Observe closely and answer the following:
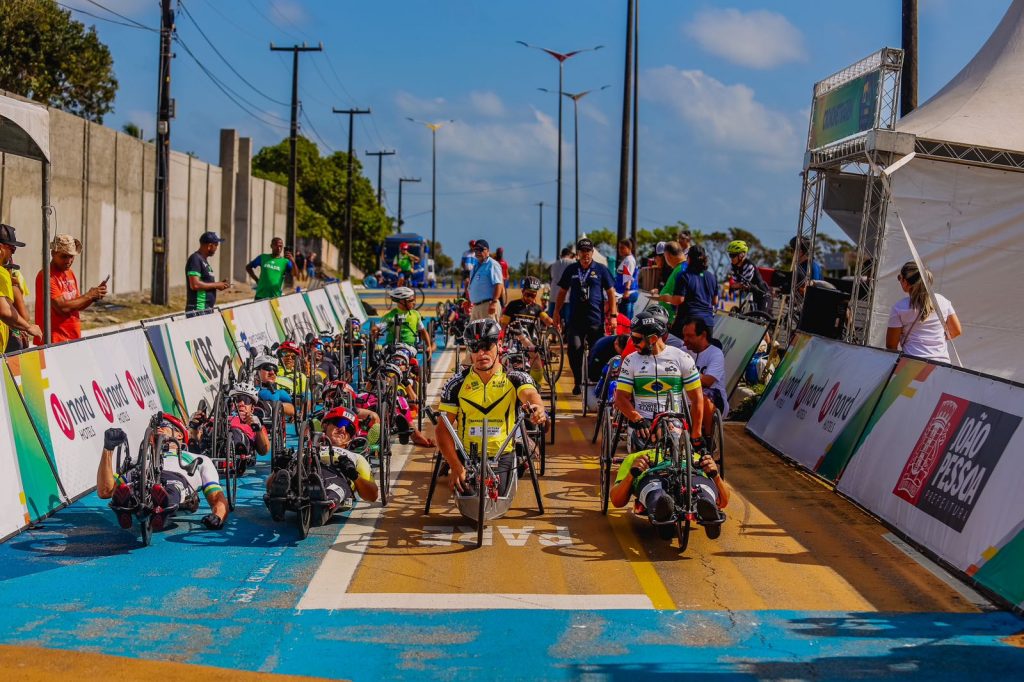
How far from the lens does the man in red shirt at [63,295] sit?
11.6m

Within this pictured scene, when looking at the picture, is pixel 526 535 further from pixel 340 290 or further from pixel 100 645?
pixel 340 290

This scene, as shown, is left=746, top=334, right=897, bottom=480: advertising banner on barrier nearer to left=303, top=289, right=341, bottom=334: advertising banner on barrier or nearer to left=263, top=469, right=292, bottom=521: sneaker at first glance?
left=263, top=469, right=292, bottom=521: sneaker

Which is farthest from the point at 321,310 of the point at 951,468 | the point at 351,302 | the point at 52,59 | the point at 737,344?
the point at 52,59

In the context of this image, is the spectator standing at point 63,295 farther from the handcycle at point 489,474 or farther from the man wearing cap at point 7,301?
the handcycle at point 489,474

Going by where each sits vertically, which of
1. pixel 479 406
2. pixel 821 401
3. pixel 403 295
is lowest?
pixel 821 401

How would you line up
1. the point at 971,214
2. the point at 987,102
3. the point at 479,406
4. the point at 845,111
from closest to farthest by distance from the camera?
1. the point at 479,406
2. the point at 971,214
3. the point at 987,102
4. the point at 845,111

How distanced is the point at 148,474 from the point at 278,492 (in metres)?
0.90

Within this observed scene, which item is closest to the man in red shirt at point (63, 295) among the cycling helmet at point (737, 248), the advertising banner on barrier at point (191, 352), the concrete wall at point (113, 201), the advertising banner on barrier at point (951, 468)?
the advertising banner on barrier at point (191, 352)

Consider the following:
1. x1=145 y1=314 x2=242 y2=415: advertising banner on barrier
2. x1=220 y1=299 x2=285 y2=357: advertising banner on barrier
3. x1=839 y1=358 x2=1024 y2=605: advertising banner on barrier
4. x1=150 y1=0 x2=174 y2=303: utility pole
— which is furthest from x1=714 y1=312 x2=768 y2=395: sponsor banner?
x1=150 y1=0 x2=174 y2=303: utility pole

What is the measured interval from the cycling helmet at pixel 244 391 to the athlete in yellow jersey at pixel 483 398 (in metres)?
2.21

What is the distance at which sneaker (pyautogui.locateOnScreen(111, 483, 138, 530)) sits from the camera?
824cm

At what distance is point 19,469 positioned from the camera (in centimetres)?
872

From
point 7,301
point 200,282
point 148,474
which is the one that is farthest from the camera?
point 200,282

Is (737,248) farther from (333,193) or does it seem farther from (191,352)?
(333,193)
